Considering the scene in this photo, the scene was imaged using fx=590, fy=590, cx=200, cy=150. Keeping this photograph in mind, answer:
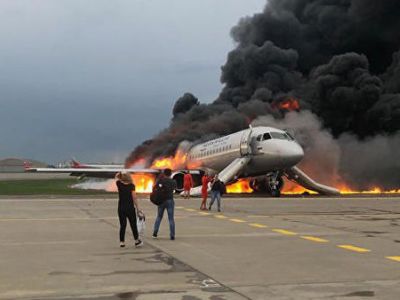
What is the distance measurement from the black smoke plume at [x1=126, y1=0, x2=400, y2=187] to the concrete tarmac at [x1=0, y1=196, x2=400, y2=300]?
28.4 m

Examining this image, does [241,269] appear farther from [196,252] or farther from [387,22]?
[387,22]

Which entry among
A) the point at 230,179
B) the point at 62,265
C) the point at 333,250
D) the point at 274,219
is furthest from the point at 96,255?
the point at 230,179

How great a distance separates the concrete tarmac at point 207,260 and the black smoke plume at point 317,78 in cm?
2837

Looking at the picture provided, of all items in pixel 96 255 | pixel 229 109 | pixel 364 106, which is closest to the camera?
pixel 96 255

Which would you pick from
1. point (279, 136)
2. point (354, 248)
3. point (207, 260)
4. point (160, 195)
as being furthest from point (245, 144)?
point (207, 260)

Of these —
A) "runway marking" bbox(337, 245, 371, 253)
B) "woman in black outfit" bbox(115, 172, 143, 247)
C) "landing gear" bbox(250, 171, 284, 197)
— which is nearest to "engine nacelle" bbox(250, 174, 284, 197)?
"landing gear" bbox(250, 171, 284, 197)

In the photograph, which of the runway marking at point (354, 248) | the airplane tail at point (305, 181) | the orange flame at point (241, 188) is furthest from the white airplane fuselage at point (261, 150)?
the runway marking at point (354, 248)

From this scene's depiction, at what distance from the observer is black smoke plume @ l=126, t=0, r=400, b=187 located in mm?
44000

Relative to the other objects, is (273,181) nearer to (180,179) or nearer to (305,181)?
(305,181)

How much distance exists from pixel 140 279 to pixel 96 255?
2338 millimetres

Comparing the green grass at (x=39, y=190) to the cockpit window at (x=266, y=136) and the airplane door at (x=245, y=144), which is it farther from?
the cockpit window at (x=266, y=136)

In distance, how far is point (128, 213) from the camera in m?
11.6

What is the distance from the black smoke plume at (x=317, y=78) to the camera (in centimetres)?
4400

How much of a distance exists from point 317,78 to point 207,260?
38559 mm
